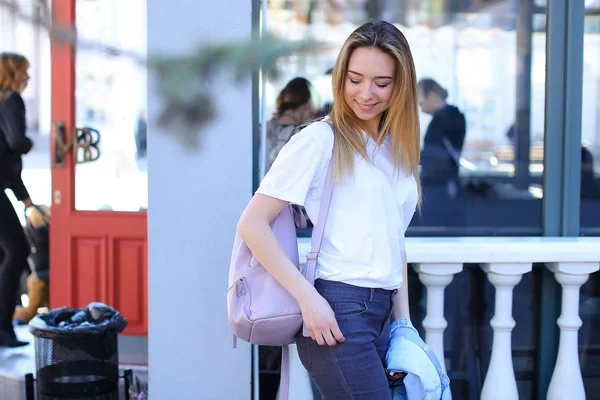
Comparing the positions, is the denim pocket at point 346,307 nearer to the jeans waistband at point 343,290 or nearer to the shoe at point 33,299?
the jeans waistband at point 343,290

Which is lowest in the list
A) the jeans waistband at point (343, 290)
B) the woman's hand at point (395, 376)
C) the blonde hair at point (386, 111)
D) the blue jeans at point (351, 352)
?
the woman's hand at point (395, 376)

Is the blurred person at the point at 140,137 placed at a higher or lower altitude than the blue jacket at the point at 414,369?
higher

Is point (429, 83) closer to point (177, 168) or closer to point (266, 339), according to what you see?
point (177, 168)

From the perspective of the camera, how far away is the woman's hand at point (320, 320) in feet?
6.10

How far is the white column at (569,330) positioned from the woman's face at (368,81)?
4.68ft

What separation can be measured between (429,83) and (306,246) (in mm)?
2575

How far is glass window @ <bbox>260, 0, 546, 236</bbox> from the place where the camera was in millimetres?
4309

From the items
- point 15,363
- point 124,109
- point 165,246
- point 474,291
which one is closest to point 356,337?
point 165,246

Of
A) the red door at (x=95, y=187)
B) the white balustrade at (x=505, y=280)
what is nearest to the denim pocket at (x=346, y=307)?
the white balustrade at (x=505, y=280)

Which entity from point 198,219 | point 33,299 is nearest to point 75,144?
point 33,299

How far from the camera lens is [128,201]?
4691 mm

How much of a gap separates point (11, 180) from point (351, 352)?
3.42m

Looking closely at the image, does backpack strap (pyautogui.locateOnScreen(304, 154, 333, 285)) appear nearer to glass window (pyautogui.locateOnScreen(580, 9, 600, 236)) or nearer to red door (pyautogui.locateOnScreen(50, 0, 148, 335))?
glass window (pyautogui.locateOnScreen(580, 9, 600, 236))

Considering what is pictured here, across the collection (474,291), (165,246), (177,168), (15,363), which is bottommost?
(15,363)
